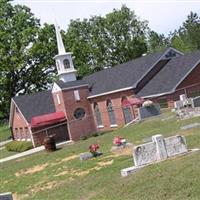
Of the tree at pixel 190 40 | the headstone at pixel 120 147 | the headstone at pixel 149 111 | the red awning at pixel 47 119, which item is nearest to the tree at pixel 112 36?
the tree at pixel 190 40

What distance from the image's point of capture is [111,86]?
2002 inches

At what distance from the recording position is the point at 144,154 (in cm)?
1694

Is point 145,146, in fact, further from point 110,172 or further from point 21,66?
point 21,66

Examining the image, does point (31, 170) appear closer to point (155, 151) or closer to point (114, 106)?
point (155, 151)

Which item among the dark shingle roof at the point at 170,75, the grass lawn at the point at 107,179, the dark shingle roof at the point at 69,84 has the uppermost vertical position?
the dark shingle roof at the point at 69,84

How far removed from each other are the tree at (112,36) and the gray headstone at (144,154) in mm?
68838

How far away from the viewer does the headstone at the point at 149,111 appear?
41209mm

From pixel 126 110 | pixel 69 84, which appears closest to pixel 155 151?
pixel 126 110

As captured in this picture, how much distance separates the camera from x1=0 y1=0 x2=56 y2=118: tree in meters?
63.6

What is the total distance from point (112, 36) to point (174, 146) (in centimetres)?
7170

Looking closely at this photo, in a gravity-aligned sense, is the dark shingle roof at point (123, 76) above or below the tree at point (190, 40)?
below

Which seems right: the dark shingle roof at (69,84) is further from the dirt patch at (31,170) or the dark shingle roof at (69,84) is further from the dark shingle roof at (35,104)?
the dirt patch at (31,170)

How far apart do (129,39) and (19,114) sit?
Answer: 1463 inches

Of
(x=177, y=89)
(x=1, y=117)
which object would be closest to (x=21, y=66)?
(x=1, y=117)
